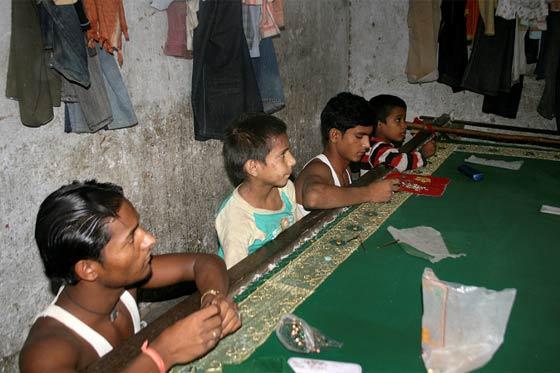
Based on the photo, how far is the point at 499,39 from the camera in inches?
200

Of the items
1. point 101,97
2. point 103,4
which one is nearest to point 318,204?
point 101,97

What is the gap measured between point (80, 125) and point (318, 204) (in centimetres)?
134

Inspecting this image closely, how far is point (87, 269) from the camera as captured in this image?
1492 mm

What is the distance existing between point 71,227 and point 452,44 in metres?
4.77

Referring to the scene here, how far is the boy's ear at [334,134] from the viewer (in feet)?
9.82

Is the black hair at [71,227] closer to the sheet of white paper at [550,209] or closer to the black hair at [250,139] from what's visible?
the black hair at [250,139]

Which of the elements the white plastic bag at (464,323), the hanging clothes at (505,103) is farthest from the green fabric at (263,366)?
the hanging clothes at (505,103)

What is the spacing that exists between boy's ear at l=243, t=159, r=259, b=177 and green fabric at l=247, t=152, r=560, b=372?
0.59m

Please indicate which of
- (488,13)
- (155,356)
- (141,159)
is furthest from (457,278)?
(488,13)

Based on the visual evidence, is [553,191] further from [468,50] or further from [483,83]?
[468,50]

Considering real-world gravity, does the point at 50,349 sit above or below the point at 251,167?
below

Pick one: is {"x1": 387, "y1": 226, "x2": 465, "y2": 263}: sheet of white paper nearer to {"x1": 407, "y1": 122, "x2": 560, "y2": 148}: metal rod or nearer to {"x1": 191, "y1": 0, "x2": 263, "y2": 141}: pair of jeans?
{"x1": 407, "y1": 122, "x2": 560, "y2": 148}: metal rod

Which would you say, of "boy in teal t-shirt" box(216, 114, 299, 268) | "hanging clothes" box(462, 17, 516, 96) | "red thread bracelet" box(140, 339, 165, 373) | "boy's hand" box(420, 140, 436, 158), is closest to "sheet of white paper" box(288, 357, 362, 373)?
"red thread bracelet" box(140, 339, 165, 373)

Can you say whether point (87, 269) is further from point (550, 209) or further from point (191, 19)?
point (191, 19)
